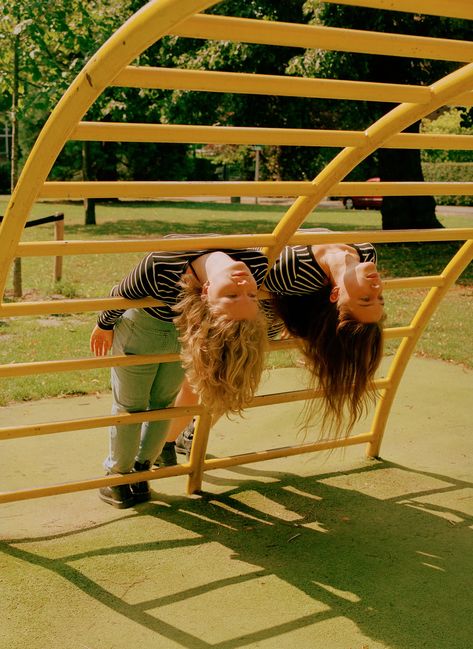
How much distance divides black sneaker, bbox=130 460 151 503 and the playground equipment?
0.48ft

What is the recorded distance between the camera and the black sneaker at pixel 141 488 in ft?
11.9

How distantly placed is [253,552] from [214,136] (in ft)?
5.65

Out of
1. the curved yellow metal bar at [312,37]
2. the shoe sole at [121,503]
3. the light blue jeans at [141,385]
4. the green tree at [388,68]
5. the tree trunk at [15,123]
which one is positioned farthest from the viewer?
the green tree at [388,68]

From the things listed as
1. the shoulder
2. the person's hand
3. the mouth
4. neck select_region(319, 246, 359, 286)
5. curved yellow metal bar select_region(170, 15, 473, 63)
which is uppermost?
curved yellow metal bar select_region(170, 15, 473, 63)

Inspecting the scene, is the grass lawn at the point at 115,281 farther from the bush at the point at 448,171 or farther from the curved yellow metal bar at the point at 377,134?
the bush at the point at 448,171

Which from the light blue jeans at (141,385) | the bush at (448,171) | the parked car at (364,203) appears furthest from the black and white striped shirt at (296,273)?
the bush at (448,171)

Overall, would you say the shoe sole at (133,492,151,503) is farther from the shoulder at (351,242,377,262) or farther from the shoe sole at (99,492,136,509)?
the shoulder at (351,242,377,262)

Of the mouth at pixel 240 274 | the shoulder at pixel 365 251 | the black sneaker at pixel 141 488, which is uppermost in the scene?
the shoulder at pixel 365 251

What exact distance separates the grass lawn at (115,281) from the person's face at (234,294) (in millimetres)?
3019

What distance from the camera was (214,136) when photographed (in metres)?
2.49

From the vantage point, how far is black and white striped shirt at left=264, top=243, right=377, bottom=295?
305 centimetres

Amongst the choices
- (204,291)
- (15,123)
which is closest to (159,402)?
(204,291)

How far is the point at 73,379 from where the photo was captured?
19.2 feet

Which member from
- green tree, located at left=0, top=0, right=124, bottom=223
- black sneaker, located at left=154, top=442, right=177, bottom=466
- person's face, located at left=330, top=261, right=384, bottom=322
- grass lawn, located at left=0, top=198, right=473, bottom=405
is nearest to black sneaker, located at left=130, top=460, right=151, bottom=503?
black sneaker, located at left=154, top=442, right=177, bottom=466
